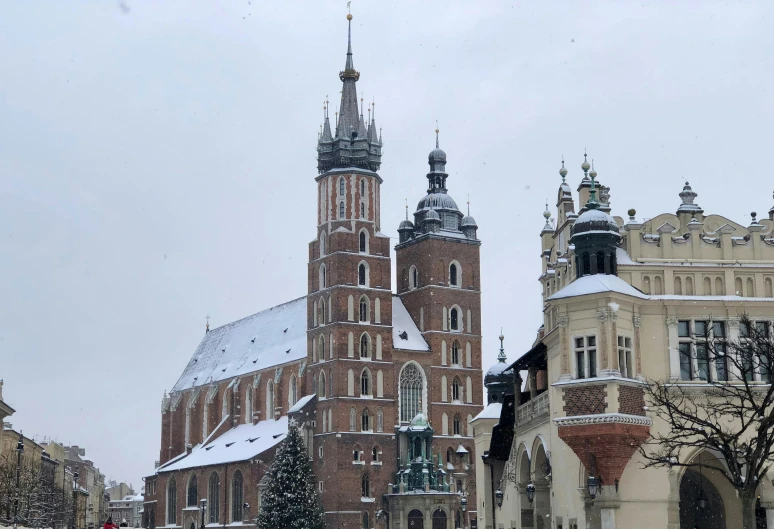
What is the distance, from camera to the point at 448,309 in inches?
4023

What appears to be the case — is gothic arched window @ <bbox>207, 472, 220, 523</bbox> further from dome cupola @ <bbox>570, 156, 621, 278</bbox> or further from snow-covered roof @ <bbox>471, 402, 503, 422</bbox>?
dome cupola @ <bbox>570, 156, 621, 278</bbox>

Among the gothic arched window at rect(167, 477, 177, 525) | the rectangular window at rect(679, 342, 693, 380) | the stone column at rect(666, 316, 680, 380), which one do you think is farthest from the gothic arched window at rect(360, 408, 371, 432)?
the stone column at rect(666, 316, 680, 380)

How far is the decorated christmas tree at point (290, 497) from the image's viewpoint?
9012cm

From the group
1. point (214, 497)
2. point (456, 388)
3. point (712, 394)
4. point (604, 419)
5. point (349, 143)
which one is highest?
point (349, 143)

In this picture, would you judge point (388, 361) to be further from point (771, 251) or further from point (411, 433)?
point (771, 251)

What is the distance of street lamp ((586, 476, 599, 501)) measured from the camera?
36.8 metres

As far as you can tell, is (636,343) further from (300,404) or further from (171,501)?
(171,501)

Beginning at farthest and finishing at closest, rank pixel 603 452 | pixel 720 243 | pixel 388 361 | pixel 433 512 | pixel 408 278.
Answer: pixel 408 278 → pixel 388 361 → pixel 433 512 → pixel 720 243 → pixel 603 452

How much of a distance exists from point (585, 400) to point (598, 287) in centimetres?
360

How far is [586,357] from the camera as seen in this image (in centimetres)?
3862

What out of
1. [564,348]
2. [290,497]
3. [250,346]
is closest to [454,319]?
[290,497]

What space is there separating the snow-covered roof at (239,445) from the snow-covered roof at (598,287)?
208 ft

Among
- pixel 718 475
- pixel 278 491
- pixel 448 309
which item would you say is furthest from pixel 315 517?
pixel 718 475

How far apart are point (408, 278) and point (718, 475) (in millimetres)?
65185
